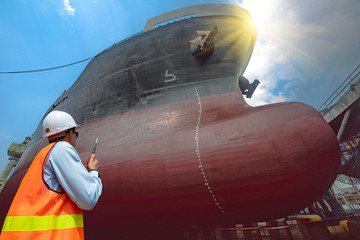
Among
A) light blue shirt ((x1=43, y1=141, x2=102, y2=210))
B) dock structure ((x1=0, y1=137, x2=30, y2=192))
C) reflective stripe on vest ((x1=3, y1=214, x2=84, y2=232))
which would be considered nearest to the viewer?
reflective stripe on vest ((x1=3, y1=214, x2=84, y2=232))

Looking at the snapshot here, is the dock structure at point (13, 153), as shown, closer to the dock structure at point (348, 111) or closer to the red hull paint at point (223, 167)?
the red hull paint at point (223, 167)

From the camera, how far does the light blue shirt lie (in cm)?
129

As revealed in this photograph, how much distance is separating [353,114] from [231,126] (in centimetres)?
603

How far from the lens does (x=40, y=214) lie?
1195 mm

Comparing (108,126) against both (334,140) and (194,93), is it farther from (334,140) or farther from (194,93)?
(334,140)

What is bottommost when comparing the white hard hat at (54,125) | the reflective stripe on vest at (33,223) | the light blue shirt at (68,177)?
the reflective stripe on vest at (33,223)

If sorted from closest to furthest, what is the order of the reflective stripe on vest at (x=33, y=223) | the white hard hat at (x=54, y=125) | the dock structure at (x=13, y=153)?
the reflective stripe on vest at (x=33, y=223) → the white hard hat at (x=54, y=125) → the dock structure at (x=13, y=153)

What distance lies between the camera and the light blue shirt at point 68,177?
1.29 metres

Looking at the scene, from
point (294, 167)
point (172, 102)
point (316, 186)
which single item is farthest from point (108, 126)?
point (316, 186)

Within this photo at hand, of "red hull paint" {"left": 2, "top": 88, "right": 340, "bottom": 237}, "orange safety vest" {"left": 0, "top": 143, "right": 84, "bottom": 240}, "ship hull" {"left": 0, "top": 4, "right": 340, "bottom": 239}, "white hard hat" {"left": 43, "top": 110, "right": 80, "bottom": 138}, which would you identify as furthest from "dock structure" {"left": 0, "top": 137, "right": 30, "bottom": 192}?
"orange safety vest" {"left": 0, "top": 143, "right": 84, "bottom": 240}

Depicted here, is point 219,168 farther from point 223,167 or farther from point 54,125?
point 54,125

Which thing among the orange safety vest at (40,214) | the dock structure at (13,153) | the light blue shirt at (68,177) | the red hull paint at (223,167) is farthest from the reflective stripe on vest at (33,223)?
the dock structure at (13,153)

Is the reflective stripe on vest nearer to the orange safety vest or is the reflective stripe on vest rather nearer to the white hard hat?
the orange safety vest

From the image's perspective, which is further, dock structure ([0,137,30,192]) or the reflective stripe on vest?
dock structure ([0,137,30,192])
